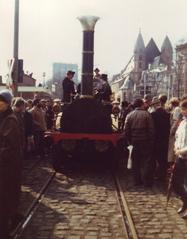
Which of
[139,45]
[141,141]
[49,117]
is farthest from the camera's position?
[139,45]

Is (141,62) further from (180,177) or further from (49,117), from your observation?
(180,177)

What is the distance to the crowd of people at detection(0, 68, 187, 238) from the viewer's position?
208 inches

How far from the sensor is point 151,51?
13775 cm

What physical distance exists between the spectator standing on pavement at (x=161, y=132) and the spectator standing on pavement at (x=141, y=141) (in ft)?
1.84

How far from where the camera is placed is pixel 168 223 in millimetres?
6473

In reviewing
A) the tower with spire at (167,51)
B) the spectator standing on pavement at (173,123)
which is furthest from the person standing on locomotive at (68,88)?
the tower with spire at (167,51)

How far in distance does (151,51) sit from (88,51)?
128602 millimetres

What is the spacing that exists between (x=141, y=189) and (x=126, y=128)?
129cm

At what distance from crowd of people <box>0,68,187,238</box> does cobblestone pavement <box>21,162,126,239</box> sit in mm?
474

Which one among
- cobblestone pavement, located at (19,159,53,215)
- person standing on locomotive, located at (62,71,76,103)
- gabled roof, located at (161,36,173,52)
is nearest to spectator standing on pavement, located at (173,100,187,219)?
cobblestone pavement, located at (19,159,53,215)

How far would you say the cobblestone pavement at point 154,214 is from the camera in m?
6.00

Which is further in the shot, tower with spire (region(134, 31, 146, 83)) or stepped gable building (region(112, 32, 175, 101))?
tower with spire (region(134, 31, 146, 83))

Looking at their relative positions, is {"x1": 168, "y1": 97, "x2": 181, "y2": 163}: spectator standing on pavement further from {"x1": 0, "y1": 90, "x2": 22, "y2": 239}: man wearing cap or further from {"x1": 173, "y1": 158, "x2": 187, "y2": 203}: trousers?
{"x1": 0, "y1": 90, "x2": 22, "y2": 239}: man wearing cap

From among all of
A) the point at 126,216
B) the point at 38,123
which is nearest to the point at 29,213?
the point at 126,216
